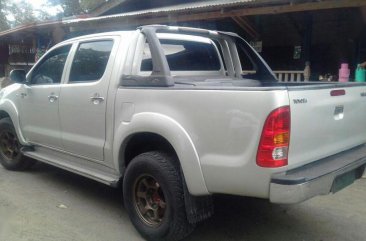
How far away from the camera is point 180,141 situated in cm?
321

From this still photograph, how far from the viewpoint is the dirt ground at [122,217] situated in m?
3.73

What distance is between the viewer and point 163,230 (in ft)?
11.1

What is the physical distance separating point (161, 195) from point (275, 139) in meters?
1.21

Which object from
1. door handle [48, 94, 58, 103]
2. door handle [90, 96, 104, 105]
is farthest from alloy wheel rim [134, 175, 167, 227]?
door handle [48, 94, 58, 103]

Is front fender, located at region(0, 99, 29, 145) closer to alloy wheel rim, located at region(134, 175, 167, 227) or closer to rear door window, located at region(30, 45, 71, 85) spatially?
rear door window, located at region(30, 45, 71, 85)

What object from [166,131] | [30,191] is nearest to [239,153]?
[166,131]

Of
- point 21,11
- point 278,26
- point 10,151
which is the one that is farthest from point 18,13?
point 10,151

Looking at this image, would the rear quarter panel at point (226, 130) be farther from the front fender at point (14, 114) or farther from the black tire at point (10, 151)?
the black tire at point (10, 151)

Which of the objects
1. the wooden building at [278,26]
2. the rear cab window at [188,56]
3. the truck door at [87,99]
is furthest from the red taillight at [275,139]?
the wooden building at [278,26]

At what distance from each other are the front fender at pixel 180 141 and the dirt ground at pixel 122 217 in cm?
78

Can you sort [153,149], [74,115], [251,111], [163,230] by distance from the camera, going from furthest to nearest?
1. [74,115]
2. [153,149]
3. [163,230]
4. [251,111]

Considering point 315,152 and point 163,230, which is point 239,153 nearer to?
point 315,152

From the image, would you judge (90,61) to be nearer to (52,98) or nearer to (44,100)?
(52,98)

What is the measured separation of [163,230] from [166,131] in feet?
2.76
